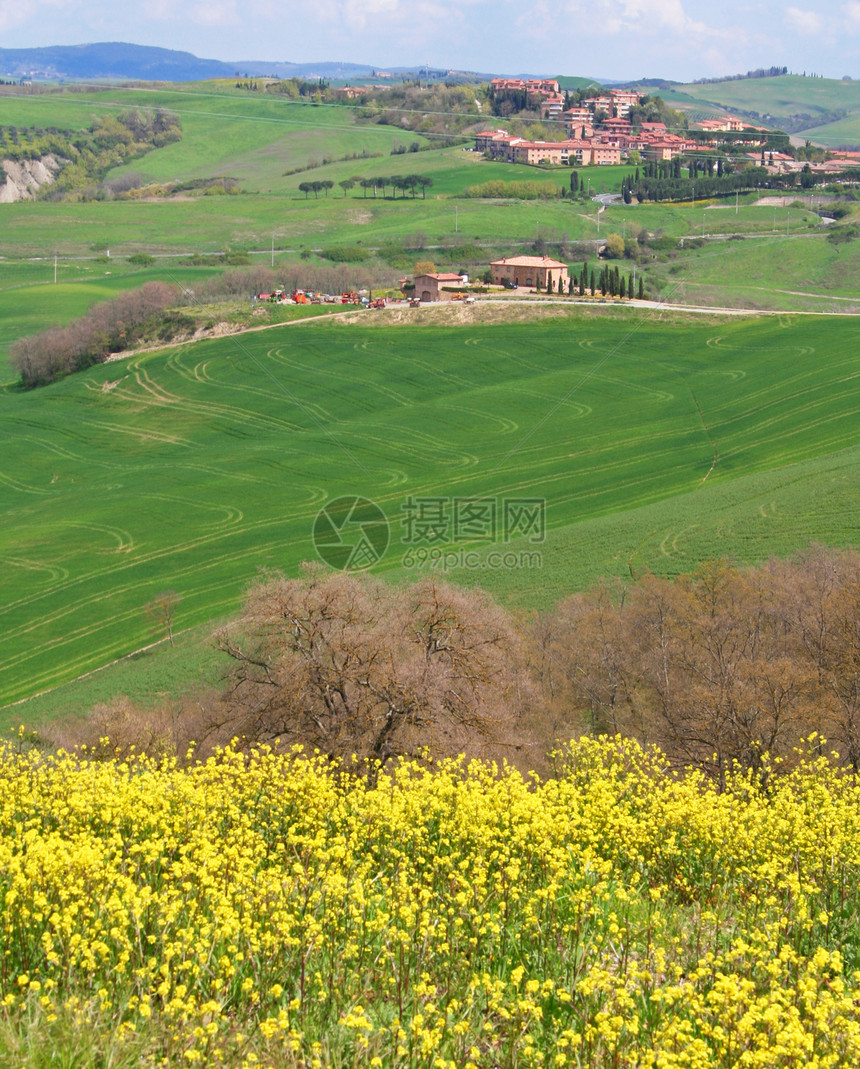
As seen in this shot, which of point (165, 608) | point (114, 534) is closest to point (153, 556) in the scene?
point (114, 534)

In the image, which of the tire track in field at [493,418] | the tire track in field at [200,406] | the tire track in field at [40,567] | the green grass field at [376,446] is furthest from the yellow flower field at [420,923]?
the tire track in field at [200,406]

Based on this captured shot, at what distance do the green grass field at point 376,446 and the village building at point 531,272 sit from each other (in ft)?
49.7

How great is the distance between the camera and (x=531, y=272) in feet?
391

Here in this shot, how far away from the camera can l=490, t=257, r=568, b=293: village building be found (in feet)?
384

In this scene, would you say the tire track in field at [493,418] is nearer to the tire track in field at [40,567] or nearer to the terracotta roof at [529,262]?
the tire track in field at [40,567]

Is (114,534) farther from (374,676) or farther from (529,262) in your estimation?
(529,262)

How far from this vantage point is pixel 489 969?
11117 millimetres

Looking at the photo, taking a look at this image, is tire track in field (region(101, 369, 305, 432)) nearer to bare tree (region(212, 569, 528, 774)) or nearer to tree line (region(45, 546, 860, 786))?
tree line (region(45, 546, 860, 786))

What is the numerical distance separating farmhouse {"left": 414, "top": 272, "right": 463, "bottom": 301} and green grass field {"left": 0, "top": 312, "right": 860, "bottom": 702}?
11.6 m

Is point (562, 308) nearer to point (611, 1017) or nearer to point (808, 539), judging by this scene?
point (808, 539)

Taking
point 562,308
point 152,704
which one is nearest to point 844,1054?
point 152,704

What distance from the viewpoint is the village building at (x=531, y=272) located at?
4611 inches

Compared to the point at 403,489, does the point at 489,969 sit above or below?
above

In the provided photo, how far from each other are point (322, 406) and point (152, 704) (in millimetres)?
49572
